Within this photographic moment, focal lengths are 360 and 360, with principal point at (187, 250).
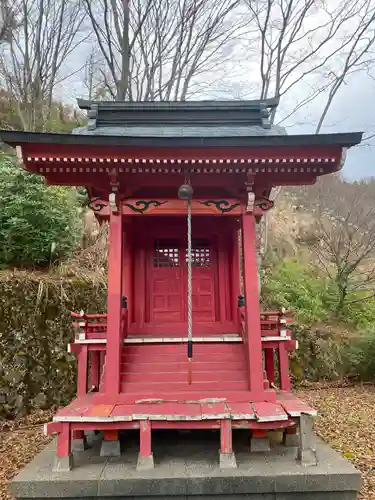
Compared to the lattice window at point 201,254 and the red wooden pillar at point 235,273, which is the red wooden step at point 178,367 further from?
the lattice window at point 201,254

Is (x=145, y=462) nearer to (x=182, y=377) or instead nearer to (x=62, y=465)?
(x=62, y=465)

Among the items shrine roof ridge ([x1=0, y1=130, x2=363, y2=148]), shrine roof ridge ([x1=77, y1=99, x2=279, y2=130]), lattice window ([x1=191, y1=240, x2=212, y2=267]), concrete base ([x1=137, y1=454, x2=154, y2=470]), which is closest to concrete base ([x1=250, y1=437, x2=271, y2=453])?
concrete base ([x1=137, y1=454, x2=154, y2=470])

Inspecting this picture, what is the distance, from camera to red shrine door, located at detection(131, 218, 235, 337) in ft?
21.6

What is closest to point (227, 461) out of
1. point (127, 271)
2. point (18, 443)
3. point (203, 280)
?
point (203, 280)

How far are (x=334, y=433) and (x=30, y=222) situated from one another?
829 cm

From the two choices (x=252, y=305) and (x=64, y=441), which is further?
(x=252, y=305)

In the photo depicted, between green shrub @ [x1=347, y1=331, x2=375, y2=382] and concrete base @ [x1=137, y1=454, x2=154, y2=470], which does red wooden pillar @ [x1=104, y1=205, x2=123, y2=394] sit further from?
green shrub @ [x1=347, y1=331, x2=375, y2=382]

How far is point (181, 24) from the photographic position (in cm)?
1224

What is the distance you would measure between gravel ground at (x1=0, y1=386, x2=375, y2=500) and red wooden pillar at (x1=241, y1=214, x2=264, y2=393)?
192 centimetres

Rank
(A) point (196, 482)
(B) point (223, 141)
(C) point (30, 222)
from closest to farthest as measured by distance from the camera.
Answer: (A) point (196, 482)
(B) point (223, 141)
(C) point (30, 222)

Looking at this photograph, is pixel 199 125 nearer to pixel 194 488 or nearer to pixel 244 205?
pixel 244 205

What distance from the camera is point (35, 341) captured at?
8.13m

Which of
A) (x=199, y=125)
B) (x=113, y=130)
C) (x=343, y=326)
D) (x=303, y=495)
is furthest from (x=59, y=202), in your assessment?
(x=343, y=326)

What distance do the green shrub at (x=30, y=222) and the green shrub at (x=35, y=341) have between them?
0.67 metres
